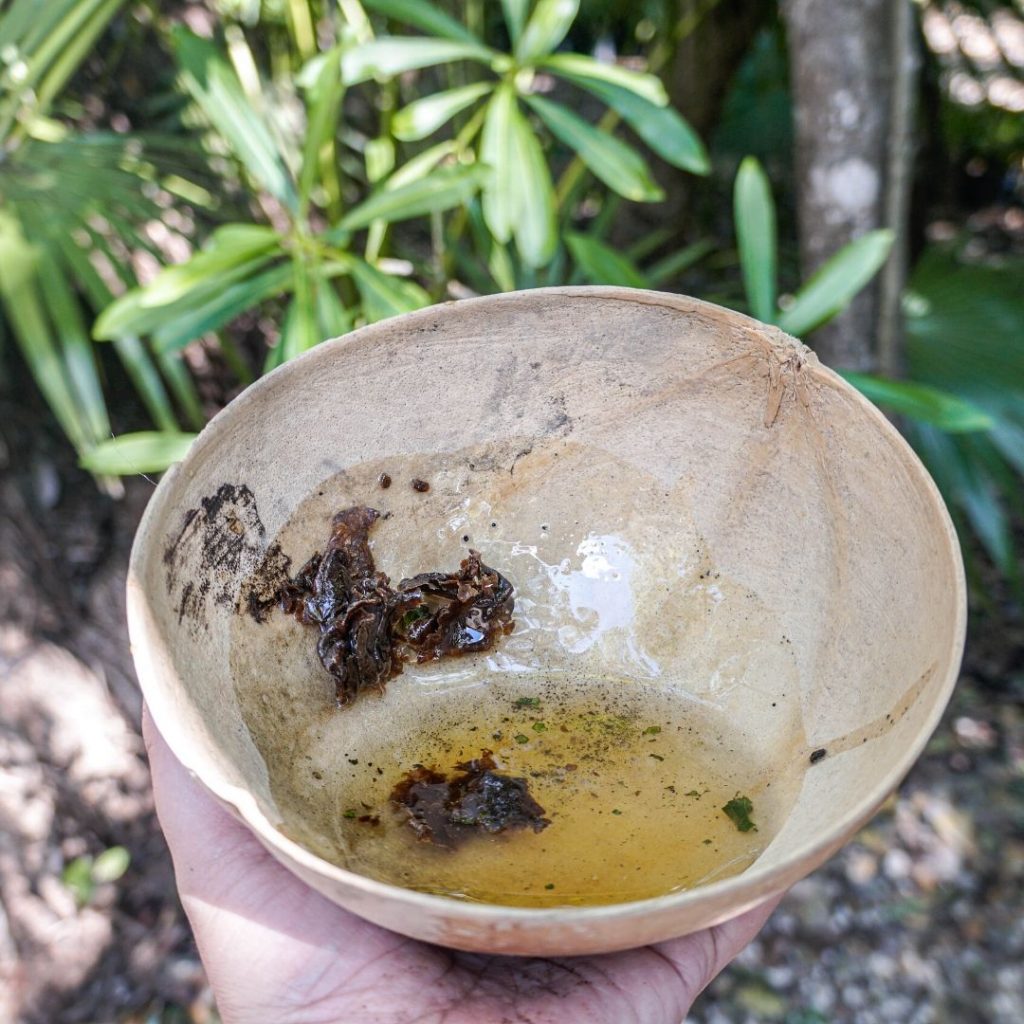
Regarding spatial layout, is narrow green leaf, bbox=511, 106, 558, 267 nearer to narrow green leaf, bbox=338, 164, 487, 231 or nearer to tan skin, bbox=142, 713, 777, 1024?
narrow green leaf, bbox=338, 164, 487, 231

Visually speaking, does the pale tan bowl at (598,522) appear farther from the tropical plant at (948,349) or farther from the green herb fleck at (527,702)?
the tropical plant at (948,349)

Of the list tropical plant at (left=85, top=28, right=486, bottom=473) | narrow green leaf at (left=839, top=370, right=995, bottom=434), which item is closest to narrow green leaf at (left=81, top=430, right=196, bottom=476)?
tropical plant at (left=85, top=28, right=486, bottom=473)

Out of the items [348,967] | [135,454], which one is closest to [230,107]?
[135,454]

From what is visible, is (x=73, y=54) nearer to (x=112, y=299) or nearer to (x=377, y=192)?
(x=112, y=299)

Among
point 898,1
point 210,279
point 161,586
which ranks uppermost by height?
point 898,1

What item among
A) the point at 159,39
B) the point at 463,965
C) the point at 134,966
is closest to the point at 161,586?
the point at 463,965

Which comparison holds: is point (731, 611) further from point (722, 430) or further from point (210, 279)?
point (210, 279)

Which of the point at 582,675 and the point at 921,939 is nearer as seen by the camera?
the point at 582,675
